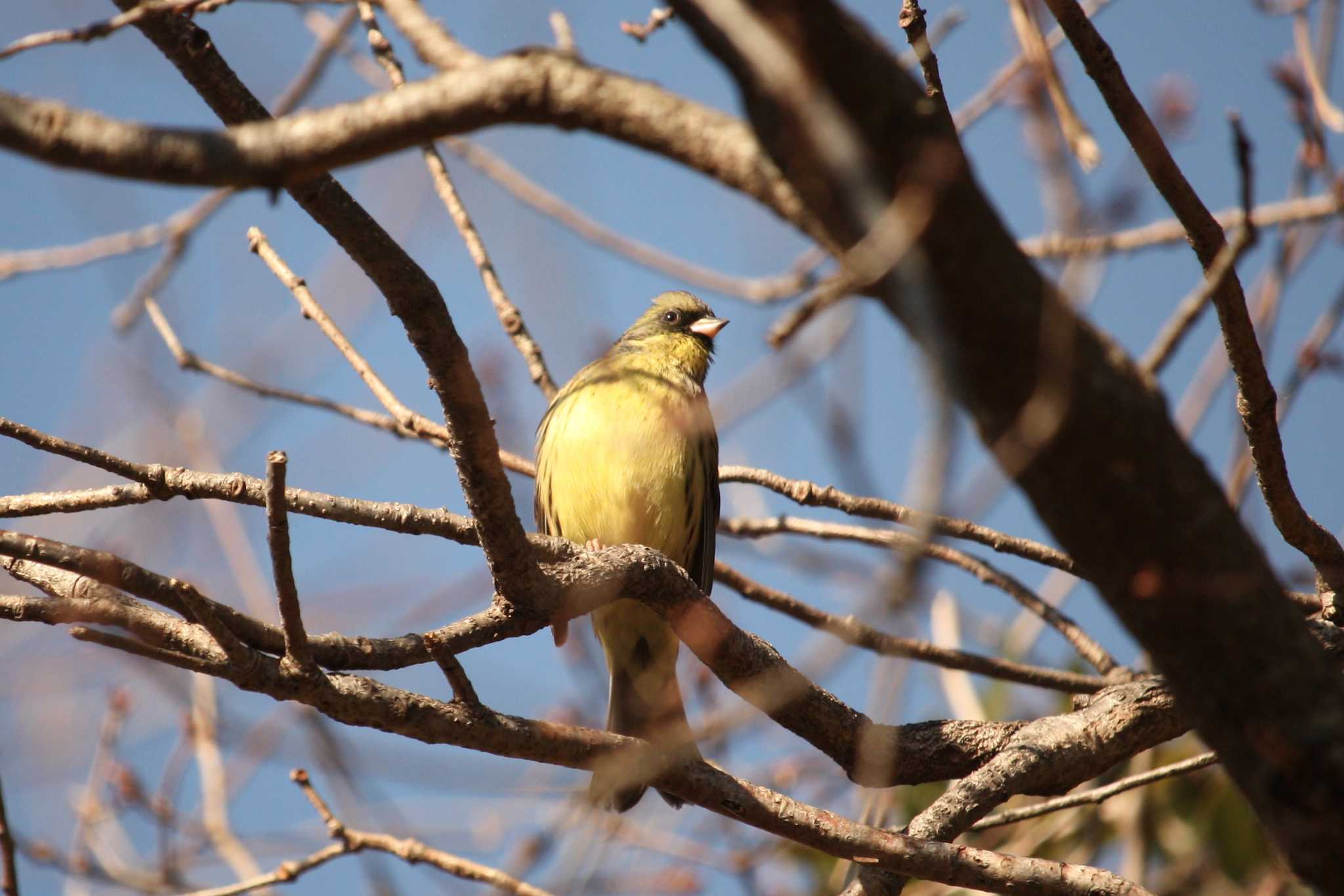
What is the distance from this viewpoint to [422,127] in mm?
1650

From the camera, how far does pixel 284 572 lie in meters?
2.22

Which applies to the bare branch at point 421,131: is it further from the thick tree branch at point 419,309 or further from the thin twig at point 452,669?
the thin twig at point 452,669

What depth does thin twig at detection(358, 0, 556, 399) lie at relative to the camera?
4262 mm

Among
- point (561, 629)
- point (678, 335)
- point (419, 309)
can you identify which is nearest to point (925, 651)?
point (561, 629)

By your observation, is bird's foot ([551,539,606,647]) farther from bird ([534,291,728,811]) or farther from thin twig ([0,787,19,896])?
thin twig ([0,787,19,896])

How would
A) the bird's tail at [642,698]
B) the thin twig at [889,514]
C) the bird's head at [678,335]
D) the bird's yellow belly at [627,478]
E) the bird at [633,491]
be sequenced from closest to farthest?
the thin twig at [889,514] < the bird's tail at [642,698] < the bird at [633,491] < the bird's yellow belly at [627,478] < the bird's head at [678,335]

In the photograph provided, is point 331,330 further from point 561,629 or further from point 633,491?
point 633,491

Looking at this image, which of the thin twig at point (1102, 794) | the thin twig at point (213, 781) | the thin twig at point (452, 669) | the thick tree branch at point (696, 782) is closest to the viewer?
the thick tree branch at point (696, 782)

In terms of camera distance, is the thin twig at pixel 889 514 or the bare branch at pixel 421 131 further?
the thin twig at pixel 889 514

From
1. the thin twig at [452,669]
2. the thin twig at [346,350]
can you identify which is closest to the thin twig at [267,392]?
the thin twig at [346,350]

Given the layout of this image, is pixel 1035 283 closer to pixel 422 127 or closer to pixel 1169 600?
pixel 1169 600

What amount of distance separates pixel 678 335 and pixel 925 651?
2.68 m

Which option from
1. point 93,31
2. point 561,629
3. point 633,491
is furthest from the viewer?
point 633,491

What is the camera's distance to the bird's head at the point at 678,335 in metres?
6.14
